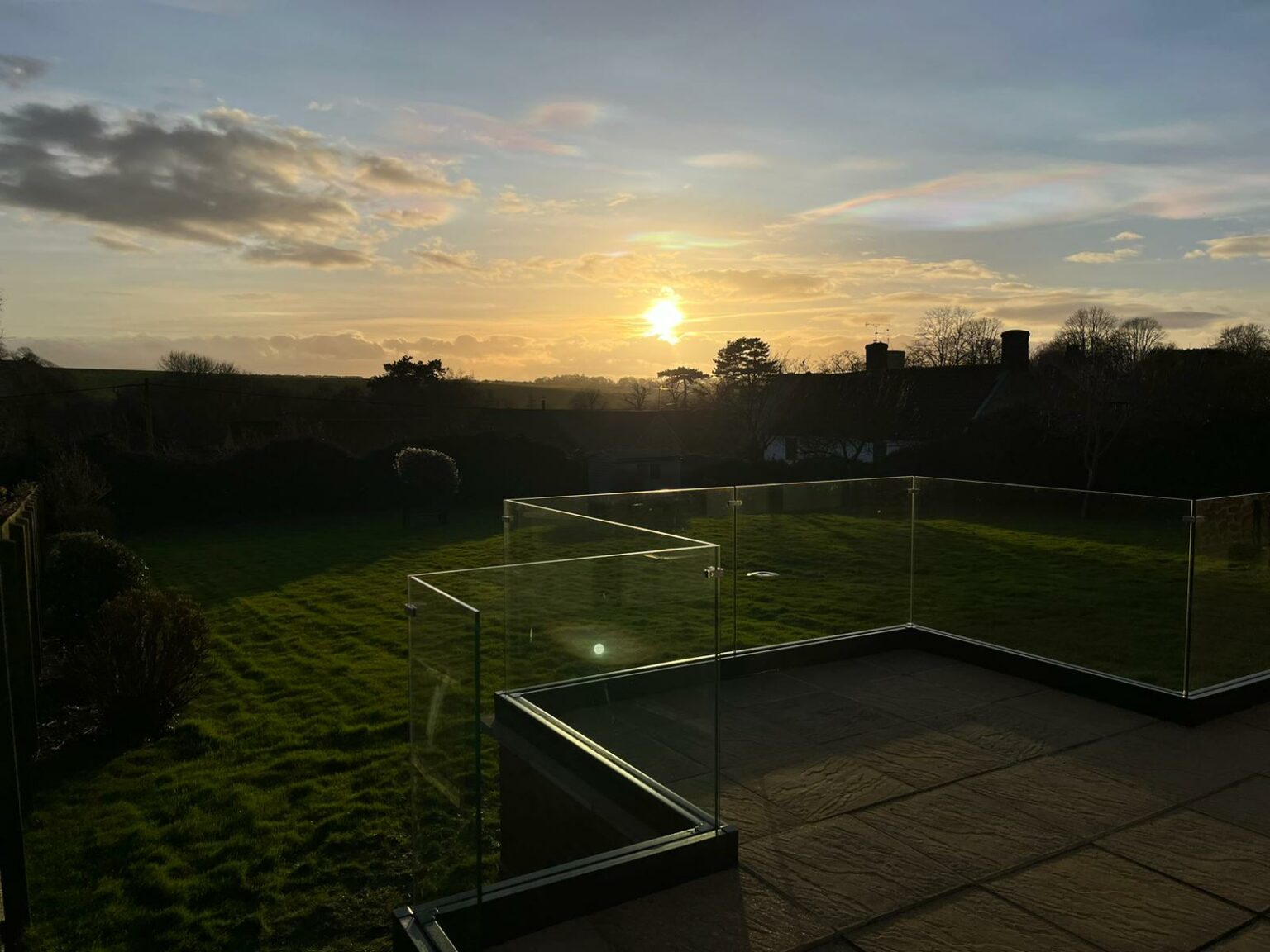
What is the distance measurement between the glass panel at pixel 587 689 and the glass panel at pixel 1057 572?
3.32 metres

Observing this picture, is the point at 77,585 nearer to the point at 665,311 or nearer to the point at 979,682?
the point at 979,682

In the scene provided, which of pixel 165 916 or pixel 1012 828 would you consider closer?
pixel 1012 828

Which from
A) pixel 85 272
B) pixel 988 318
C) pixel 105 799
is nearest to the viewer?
pixel 105 799

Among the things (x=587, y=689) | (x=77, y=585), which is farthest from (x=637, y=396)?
(x=587, y=689)

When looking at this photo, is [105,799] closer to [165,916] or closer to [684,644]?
[165,916]

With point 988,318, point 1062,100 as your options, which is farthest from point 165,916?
point 988,318

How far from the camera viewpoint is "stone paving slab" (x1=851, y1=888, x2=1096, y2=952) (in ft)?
8.89

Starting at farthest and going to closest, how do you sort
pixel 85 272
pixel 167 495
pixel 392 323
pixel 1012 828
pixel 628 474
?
pixel 628 474, pixel 392 323, pixel 167 495, pixel 85 272, pixel 1012 828

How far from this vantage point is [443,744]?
282 cm

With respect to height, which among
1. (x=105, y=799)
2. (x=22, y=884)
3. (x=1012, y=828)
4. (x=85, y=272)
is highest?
(x=85, y=272)

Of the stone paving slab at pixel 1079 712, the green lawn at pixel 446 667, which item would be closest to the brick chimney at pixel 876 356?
the green lawn at pixel 446 667

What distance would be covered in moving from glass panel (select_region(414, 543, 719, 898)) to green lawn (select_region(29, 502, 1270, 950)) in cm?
2

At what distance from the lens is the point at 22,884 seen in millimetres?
3758

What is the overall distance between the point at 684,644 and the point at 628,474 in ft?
75.2
